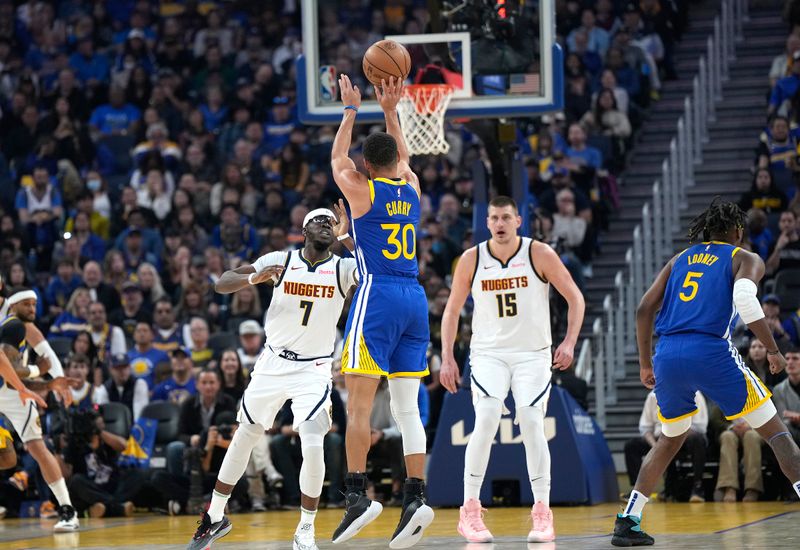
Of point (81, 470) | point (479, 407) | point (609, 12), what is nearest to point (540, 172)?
point (609, 12)

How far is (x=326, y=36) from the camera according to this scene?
23359 millimetres

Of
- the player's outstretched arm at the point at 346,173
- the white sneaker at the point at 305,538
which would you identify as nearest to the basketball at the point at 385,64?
the player's outstretched arm at the point at 346,173

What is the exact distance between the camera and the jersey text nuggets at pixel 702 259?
29.9 feet

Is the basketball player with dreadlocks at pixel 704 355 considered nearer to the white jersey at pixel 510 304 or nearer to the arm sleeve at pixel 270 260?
the white jersey at pixel 510 304

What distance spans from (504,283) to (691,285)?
1704 millimetres

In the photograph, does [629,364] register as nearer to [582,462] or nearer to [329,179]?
[582,462]

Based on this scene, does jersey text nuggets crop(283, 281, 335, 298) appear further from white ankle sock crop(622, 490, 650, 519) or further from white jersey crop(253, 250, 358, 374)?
white ankle sock crop(622, 490, 650, 519)

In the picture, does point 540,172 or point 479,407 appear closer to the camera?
point 479,407

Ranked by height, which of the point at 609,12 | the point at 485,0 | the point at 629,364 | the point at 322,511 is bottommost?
the point at 322,511

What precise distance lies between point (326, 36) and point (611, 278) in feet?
24.1

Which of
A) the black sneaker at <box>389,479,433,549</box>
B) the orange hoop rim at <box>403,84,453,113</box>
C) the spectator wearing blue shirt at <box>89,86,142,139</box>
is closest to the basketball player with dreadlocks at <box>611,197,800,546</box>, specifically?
the black sneaker at <box>389,479,433,549</box>

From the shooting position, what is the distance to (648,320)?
30.6 ft

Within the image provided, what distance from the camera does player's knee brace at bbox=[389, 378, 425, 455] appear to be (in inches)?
355

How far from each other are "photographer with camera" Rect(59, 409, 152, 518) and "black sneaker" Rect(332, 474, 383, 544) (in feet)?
22.7
